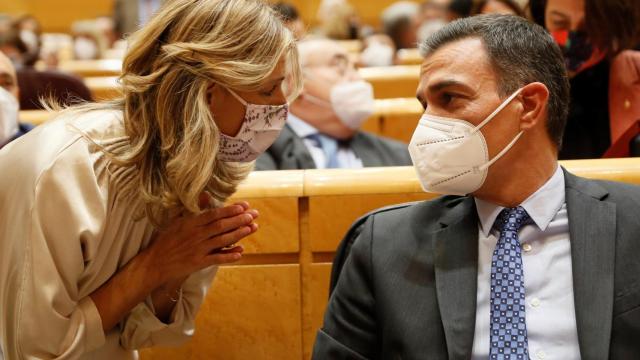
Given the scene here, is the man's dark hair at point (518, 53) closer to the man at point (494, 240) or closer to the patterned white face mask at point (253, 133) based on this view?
the man at point (494, 240)

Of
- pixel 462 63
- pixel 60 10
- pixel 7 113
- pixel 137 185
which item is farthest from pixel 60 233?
pixel 60 10

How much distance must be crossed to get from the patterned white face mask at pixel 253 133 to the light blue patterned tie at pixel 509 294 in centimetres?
58

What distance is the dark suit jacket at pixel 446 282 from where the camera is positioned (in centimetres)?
164

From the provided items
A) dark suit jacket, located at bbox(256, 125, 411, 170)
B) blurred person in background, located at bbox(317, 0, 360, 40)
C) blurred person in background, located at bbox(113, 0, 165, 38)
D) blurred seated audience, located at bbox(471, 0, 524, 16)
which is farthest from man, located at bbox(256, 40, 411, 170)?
blurred person in background, located at bbox(113, 0, 165, 38)

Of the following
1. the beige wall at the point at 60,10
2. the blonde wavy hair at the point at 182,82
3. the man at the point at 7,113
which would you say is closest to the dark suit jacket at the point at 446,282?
the blonde wavy hair at the point at 182,82

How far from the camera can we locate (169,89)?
1.75m

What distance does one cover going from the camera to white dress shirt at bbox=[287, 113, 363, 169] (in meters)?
3.55

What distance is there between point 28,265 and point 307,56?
92.4 inches

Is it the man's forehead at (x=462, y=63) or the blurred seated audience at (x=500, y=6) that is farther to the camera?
the blurred seated audience at (x=500, y=6)

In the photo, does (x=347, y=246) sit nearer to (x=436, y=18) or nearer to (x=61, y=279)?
(x=61, y=279)

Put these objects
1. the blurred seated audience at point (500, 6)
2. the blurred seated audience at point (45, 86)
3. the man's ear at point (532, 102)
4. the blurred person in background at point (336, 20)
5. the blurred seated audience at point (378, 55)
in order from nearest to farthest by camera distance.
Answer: the man's ear at point (532, 102)
the blurred seated audience at point (500, 6)
the blurred seated audience at point (45, 86)
the blurred seated audience at point (378, 55)
the blurred person in background at point (336, 20)

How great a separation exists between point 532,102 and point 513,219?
252 mm

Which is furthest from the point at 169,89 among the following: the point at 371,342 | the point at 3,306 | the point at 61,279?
the point at 371,342

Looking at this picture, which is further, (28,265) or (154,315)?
(154,315)
